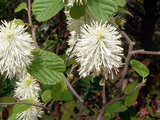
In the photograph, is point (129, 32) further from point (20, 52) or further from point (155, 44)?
point (20, 52)

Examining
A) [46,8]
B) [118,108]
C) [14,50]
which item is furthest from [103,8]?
[118,108]

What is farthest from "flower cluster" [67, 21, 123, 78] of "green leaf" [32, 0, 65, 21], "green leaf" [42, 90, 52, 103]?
"green leaf" [42, 90, 52, 103]

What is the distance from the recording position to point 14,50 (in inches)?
21.7

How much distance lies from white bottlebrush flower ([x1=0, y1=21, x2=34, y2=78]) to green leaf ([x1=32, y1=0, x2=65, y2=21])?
8 cm

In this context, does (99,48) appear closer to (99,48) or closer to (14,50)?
(99,48)

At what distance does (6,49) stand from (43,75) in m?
0.13

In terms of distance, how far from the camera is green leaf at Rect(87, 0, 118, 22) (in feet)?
1.70

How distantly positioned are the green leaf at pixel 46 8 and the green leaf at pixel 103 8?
86 millimetres

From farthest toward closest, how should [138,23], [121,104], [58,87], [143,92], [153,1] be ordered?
[138,23], [143,92], [153,1], [121,104], [58,87]

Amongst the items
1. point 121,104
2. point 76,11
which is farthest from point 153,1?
point 76,11

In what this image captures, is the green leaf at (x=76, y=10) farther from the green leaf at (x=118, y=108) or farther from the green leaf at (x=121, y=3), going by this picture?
the green leaf at (x=118, y=108)

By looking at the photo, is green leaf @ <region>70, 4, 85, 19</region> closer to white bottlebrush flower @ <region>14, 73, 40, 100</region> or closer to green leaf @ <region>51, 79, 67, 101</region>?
green leaf @ <region>51, 79, 67, 101</region>

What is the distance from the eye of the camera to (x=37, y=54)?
1.99 feet

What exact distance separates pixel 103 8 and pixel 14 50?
0.28 m
